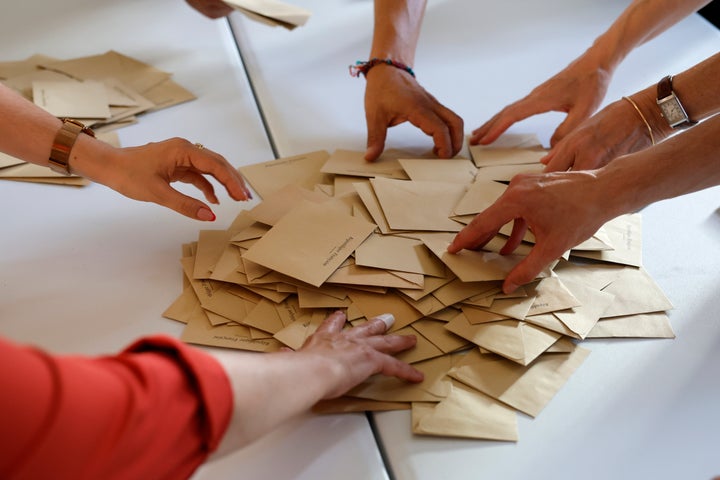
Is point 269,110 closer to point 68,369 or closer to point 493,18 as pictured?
point 493,18

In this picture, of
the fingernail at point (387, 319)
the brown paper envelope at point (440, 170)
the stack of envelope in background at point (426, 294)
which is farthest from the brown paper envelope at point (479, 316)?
the brown paper envelope at point (440, 170)

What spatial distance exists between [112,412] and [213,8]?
1.59 m

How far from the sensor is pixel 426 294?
1.08 m

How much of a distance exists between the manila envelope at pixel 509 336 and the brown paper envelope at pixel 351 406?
16 centimetres

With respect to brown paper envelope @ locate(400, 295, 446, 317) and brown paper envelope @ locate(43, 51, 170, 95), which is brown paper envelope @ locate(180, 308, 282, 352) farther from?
brown paper envelope @ locate(43, 51, 170, 95)

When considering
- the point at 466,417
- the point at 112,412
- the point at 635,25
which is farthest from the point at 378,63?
the point at 112,412

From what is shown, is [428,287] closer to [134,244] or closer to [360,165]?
[360,165]

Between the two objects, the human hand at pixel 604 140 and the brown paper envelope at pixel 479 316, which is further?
the human hand at pixel 604 140

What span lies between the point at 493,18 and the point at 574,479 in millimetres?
1444

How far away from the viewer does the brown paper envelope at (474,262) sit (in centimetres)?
109

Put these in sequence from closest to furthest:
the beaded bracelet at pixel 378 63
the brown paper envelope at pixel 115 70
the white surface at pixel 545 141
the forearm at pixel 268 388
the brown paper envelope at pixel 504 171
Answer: the forearm at pixel 268 388 → the white surface at pixel 545 141 → the brown paper envelope at pixel 504 171 → the beaded bracelet at pixel 378 63 → the brown paper envelope at pixel 115 70

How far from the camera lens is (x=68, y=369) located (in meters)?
0.59

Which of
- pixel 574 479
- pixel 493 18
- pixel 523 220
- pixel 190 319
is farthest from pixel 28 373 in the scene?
pixel 493 18

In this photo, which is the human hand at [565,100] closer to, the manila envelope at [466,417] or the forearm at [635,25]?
the forearm at [635,25]
